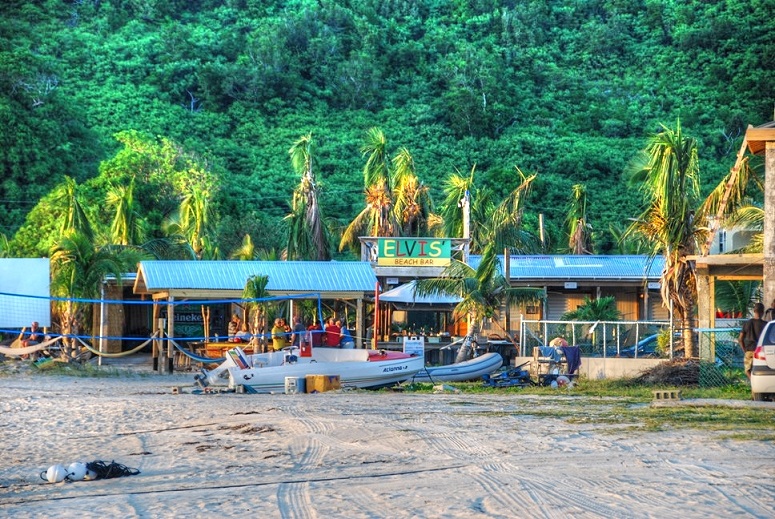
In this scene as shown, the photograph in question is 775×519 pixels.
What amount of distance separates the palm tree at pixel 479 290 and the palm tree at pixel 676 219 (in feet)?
15.4

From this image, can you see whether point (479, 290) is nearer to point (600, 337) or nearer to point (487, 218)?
point (600, 337)

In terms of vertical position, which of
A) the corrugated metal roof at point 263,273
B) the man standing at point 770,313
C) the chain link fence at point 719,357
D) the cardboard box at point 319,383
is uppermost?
the corrugated metal roof at point 263,273

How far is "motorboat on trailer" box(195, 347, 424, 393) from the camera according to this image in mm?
21250

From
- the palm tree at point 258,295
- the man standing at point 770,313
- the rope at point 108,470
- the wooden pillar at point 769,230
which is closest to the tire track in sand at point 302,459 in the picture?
the rope at point 108,470

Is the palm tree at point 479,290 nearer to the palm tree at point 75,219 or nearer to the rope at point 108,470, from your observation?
the palm tree at point 75,219

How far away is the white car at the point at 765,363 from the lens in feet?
51.9

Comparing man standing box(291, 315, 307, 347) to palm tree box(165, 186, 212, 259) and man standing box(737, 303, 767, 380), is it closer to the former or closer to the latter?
man standing box(737, 303, 767, 380)

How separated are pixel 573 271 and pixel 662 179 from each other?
11.9 metres

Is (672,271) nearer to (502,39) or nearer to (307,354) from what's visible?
(307,354)

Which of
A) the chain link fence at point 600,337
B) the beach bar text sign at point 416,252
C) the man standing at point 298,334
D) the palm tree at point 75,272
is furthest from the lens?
the beach bar text sign at point 416,252

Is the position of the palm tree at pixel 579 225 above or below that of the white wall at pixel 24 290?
above

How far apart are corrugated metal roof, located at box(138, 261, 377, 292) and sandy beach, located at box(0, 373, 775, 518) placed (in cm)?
1263

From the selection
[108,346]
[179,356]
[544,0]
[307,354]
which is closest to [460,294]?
[307,354]

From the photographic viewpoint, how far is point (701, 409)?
49.3 ft
